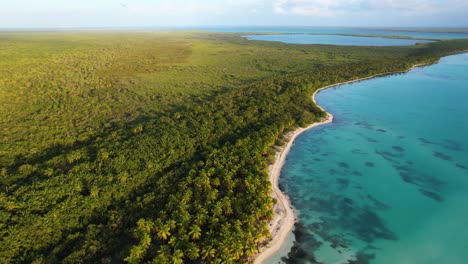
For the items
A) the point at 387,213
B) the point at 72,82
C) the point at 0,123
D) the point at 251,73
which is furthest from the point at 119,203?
the point at 251,73

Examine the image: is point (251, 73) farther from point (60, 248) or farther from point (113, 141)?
point (60, 248)

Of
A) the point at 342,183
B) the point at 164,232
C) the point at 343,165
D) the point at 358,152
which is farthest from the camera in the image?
the point at 358,152

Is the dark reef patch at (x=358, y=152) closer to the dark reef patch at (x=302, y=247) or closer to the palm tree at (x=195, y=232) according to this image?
the dark reef patch at (x=302, y=247)

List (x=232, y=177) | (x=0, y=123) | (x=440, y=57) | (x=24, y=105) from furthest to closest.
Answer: (x=440, y=57) < (x=24, y=105) < (x=0, y=123) < (x=232, y=177)

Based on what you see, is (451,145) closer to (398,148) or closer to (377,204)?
(398,148)

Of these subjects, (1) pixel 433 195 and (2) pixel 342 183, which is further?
(2) pixel 342 183

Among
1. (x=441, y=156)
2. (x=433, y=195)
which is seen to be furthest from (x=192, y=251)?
(x=441, y=156)
